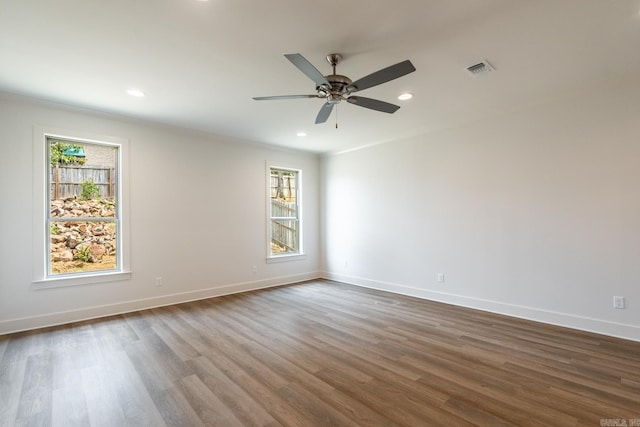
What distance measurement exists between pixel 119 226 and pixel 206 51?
115 inches

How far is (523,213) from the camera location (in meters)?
3.84

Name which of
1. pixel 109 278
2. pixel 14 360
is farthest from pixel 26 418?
pixel 109 278

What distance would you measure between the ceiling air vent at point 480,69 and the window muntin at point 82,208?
4.49m

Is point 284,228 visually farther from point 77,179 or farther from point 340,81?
point 340,81

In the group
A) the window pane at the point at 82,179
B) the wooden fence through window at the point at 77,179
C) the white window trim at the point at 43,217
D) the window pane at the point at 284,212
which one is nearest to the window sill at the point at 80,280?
the white window trim at the point at 43,217

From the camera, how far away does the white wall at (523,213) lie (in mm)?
3207

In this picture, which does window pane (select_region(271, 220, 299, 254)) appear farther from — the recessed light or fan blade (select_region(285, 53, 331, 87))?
fan blade (select_region(285, 53, 331, 87))

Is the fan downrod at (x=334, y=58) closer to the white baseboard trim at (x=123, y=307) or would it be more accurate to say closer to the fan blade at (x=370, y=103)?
the fan blade at (x=370, y=103)

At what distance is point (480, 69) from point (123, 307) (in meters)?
5.16

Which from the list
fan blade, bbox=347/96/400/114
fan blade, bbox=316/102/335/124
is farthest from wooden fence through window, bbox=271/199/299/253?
fan blade, bbox=347/96/400/114

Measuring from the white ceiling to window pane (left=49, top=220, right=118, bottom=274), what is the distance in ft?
5.17

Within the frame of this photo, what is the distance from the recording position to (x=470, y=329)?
11.3 ft

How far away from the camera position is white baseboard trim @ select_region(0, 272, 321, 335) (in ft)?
11.4

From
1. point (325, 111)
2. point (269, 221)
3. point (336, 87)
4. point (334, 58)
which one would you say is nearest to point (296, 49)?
point (334, 58)
